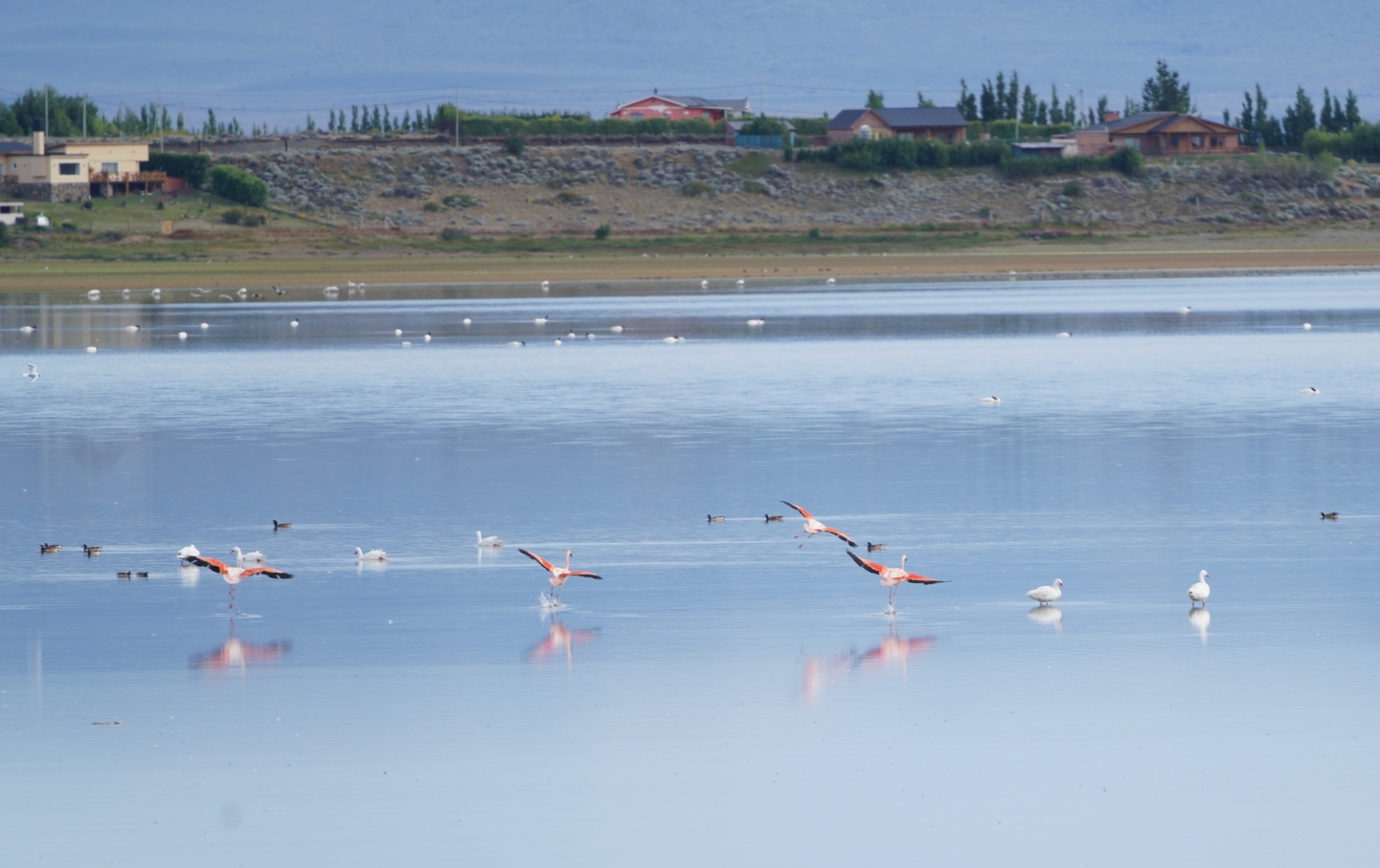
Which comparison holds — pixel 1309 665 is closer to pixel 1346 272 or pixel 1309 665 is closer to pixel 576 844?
pixel 576 844

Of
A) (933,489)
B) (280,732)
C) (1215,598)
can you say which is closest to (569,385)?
(933,489)

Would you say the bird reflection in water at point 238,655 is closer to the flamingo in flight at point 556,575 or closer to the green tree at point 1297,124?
the flamingo in flight at point 556,575

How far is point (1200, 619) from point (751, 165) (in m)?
80.2

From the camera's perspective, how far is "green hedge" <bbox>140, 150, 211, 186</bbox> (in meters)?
83.1

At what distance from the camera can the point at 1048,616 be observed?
37.7 feet

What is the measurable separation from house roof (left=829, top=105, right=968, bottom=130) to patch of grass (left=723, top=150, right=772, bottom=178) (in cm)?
874

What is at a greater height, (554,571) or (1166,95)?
(1166,95)

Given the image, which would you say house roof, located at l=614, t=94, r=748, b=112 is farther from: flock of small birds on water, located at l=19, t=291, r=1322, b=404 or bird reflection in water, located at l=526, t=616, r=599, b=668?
bird reflection in water, located at l=526, t=616, r=599, b=668

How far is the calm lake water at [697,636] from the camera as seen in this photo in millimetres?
7922

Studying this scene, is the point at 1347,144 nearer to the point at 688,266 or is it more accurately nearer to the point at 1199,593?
the point at 688,266

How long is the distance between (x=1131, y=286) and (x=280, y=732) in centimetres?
5296

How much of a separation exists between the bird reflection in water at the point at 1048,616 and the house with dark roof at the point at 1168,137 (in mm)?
87133

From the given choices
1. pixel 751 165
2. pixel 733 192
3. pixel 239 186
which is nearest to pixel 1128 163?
pixel 751 165

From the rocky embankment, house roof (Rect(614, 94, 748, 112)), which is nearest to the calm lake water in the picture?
the rocky embankment
